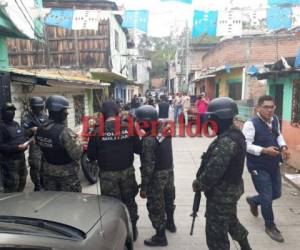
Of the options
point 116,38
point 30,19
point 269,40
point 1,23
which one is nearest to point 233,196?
point 1,23

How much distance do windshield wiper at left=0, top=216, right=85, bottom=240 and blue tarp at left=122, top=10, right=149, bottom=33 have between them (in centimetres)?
532

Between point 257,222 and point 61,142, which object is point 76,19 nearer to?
point 61,142

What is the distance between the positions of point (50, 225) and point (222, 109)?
1.79 meters

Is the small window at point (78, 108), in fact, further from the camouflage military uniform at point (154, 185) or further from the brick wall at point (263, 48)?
the brick wall at point (263, 48)

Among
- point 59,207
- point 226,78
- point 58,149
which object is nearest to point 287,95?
point 58,149

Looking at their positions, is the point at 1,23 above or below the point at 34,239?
above

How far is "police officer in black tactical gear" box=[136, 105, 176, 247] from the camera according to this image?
3.74 meters

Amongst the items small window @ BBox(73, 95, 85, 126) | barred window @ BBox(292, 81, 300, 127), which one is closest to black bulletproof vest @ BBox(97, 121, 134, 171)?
barred window @ BBox(292, 81, 300, 127)

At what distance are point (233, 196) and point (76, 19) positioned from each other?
5279mm

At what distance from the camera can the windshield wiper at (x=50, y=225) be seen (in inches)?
84.9

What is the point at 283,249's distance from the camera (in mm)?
3799

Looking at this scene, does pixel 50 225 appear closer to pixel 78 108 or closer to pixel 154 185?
pixel 154 185

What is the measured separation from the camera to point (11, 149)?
490 cm

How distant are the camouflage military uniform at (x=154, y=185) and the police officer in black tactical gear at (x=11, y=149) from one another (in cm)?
210
